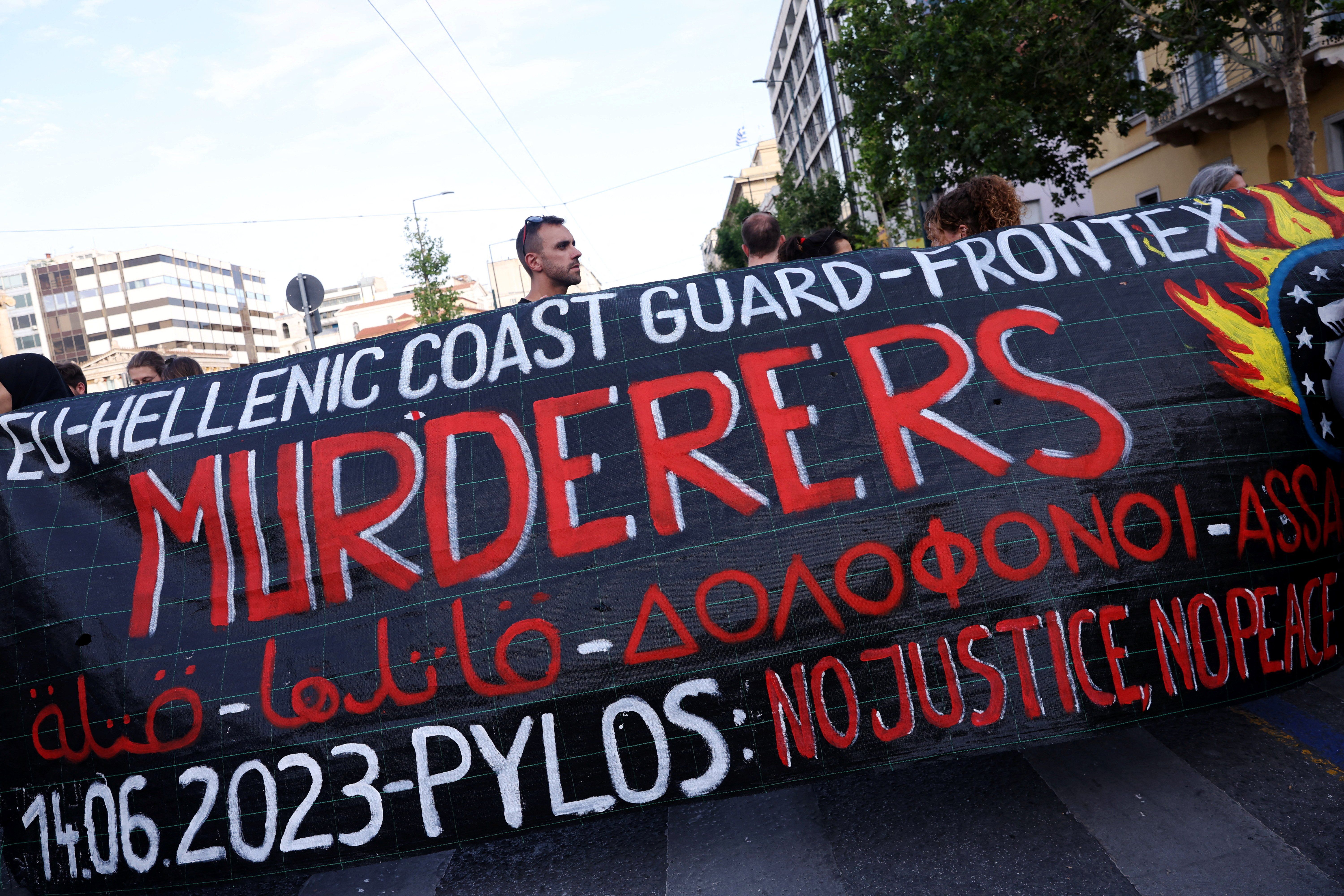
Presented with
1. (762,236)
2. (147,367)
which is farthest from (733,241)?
(147,367)

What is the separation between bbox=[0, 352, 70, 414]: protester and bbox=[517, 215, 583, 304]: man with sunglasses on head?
67.2 inches

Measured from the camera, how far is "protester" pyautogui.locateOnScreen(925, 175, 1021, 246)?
11.3ft

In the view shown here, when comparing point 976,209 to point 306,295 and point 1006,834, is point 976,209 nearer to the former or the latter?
point 1006,834

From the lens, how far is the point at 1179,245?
9.07ft

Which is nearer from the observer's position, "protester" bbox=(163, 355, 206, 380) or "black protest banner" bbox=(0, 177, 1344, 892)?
"black protest banner" bbox=(0, 177, 1344, 892)

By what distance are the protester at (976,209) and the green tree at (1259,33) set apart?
942 cm

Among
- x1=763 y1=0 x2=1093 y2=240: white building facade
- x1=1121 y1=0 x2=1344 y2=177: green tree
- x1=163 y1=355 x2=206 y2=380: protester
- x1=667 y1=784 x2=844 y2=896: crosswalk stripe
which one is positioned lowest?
x1=667 y1=784 x2=844 y2=896: crosswalk stripe

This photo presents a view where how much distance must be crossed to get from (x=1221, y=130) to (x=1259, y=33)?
7623 millimetres

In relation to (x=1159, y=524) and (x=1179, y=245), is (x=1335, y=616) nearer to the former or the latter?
(x=1159, y=524)

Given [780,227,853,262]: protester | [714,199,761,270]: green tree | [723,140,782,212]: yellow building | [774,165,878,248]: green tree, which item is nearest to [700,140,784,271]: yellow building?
[723,140,782,212]: yellow building

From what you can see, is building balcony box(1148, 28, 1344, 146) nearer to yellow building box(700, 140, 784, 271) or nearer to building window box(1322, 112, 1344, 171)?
building window box(1322, 112, 1344, 171)

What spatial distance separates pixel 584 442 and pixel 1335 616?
2.04 meters

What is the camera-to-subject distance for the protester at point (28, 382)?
3.28 metres

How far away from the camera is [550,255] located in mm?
4113
